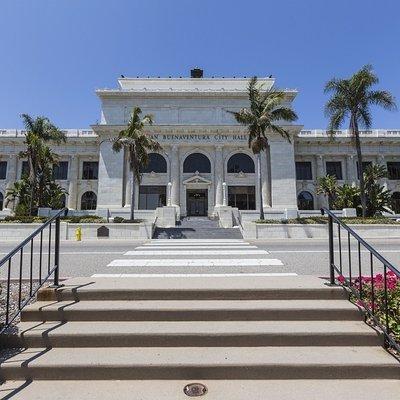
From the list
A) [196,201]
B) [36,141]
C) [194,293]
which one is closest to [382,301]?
[194,293]

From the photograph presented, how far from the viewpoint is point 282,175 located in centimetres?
4412

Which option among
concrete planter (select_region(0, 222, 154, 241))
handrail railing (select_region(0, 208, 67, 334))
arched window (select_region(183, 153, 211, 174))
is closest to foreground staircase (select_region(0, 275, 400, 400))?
handrail railing (select_region(0, 208, 67, 334))

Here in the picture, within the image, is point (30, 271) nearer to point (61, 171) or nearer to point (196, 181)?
point (196, 181)

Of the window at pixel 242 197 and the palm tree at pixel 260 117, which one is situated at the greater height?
the palm tree at pixel 260 117

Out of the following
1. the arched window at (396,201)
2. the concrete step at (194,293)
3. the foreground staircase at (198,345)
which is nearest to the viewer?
the foreground staircase at (198,345)

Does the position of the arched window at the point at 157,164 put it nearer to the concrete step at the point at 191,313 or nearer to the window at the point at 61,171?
the window at the point at 61,171

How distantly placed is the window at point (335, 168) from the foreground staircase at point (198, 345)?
48.3 metres

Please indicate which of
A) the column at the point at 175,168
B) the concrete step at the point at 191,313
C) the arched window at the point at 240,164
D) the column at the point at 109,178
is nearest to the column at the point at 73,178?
the column at the point at 109,178

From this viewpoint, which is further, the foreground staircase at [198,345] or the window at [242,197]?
the window at [242,197]
